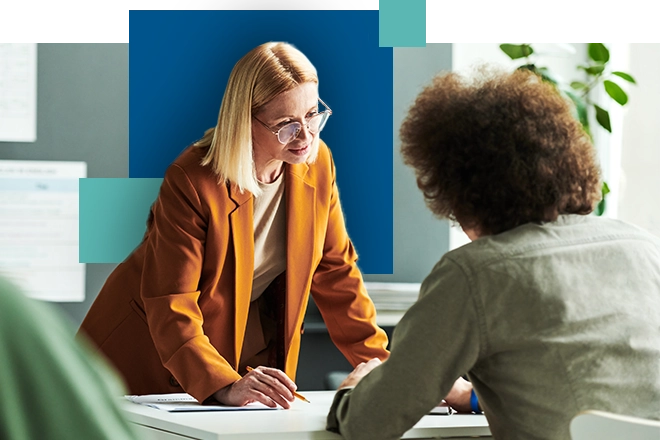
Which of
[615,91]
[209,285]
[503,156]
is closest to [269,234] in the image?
[209,285]

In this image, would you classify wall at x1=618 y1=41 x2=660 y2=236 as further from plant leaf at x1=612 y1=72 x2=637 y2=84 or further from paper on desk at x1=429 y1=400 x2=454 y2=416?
paper on desk at x1=429 y1=400 x2=454 y2=416

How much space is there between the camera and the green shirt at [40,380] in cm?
40

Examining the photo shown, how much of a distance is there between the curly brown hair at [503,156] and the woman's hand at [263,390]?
1.86 feet

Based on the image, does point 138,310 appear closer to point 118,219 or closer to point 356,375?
point 118,219

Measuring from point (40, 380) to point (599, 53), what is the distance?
3.76 m

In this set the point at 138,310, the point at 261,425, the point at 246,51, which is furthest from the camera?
the point at 246,51

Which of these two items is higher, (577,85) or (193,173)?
(577,85)

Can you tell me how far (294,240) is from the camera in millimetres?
2164

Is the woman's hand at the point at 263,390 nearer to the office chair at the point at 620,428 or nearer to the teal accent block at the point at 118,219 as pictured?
the office chair at the point at 620,428

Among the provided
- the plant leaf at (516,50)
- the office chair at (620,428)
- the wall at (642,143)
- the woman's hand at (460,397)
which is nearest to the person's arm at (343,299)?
the woman's hand at (460,397)

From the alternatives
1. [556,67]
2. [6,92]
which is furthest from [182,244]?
[556,67]

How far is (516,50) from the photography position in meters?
3.75

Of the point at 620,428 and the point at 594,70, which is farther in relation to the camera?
the point at 594,70

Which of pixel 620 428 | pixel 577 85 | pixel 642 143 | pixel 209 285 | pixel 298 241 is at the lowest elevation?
pixel 620 428
